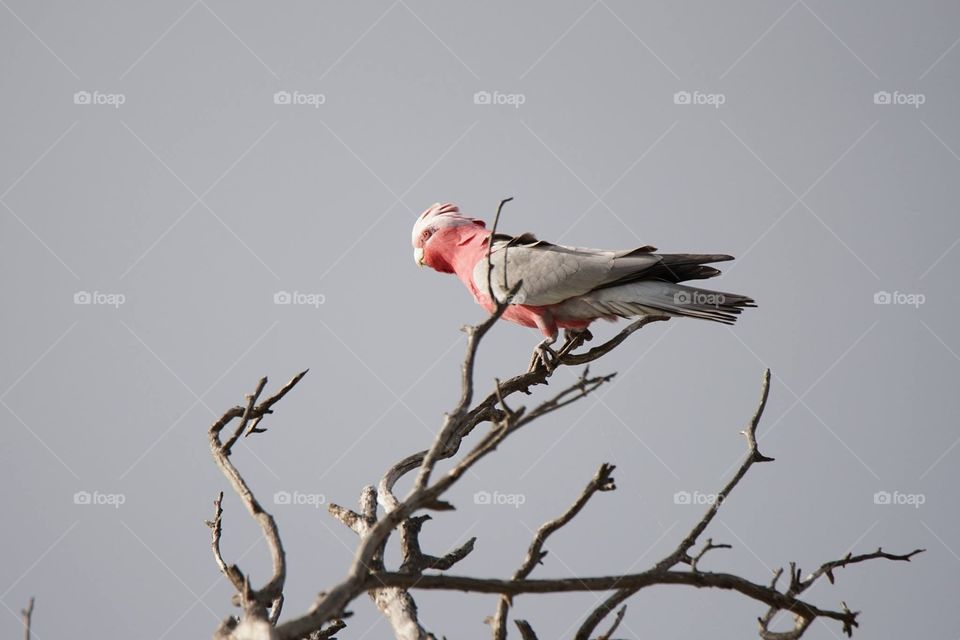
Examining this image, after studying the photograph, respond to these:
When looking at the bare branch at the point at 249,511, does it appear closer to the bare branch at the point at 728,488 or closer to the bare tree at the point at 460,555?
the bare tree at the point at 460,555

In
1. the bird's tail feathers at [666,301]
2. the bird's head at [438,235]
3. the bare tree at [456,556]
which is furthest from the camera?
the bird's head at [438,235]

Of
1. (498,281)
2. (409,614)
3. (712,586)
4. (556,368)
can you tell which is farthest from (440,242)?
(712,586)

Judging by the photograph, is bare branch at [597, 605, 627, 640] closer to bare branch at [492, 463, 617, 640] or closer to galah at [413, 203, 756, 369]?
bare branch at [492, 463, 617, 640]

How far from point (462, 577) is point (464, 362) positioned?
86 cm

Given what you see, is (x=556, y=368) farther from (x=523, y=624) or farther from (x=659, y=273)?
(x=523, y=624)

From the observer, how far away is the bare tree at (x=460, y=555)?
3320mm

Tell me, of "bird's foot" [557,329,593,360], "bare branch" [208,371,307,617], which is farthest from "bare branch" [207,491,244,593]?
"bird's foot" [557,329,593,360]

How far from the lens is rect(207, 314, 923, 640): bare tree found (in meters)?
3.32

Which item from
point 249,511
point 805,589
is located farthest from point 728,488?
point 249,511

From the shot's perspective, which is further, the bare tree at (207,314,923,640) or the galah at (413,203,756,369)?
the galah at (413,203,756,369)

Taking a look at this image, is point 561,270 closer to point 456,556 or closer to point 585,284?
point 585,284

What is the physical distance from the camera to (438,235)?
255 inches

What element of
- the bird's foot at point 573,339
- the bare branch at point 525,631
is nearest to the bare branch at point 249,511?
the bare branch at point 525,631

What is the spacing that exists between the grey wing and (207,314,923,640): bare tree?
388 mm
